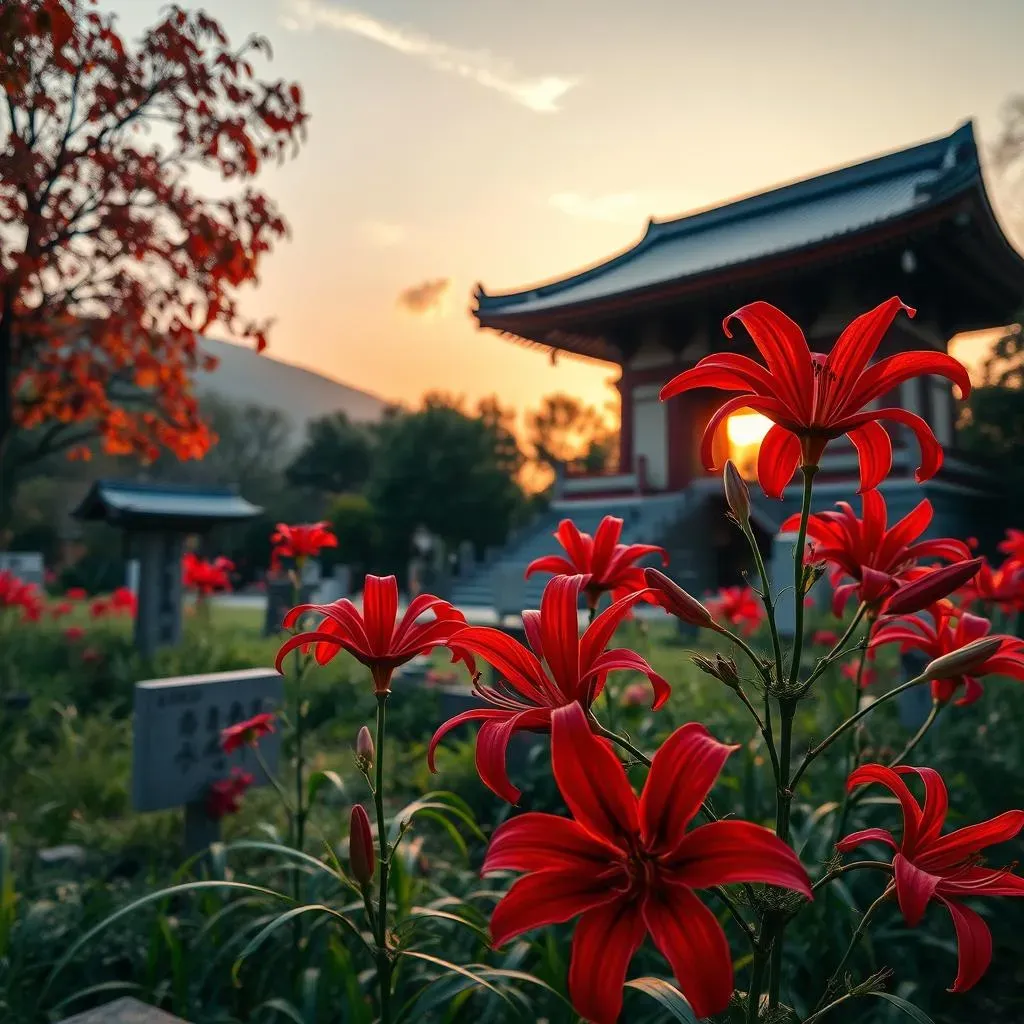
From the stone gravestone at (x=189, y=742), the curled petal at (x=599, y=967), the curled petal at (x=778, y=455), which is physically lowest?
the stone gravestone at (x=189, y=742)

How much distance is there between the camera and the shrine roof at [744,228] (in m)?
15.1

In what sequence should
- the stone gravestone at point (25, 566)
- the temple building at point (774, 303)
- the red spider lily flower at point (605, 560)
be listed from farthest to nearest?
the stone gravestone at point (25, 566)
the temple building at point (774, 303)
the red spider lily flower at point (605, 560)

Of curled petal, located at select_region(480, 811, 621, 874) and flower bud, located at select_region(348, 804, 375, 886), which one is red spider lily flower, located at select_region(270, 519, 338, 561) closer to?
flower bud, located at select_region(348, 804, 375, 886)

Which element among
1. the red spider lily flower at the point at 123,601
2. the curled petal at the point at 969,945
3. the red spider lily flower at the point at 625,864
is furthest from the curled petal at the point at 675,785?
the red spider lily flower at the point at 123,601

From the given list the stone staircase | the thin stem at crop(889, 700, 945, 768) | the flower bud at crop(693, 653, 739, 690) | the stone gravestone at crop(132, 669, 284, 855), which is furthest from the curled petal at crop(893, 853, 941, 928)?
the stone staircase

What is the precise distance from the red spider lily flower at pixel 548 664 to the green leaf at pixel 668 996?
26 centimetres

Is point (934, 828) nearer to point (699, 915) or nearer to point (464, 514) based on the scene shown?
point (699, 915)

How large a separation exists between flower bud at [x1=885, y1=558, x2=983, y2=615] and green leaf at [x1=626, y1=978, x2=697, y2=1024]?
46cm

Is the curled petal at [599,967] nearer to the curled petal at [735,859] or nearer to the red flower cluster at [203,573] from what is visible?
the curled petal at [735,859]

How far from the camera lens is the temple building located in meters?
11.4

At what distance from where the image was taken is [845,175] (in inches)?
701

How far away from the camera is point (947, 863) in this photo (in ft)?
2.89

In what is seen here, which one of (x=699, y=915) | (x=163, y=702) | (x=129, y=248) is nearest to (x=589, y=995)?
(x=699, y=915)

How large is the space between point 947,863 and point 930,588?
0.28 metres
